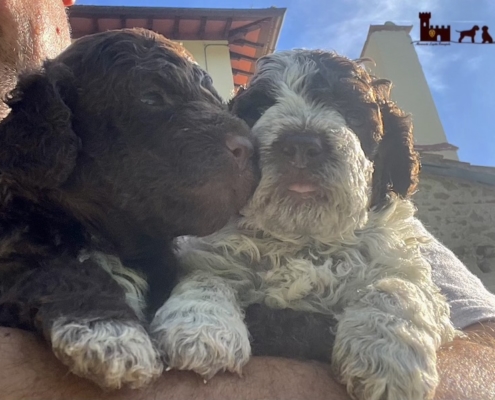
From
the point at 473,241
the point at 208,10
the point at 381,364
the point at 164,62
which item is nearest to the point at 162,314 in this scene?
the point at 381,364

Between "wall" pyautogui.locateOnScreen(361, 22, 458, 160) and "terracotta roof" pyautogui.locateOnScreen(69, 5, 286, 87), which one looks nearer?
"terracotta roof" pyautogui.locateOnScreen(69, 5, 286, 87)

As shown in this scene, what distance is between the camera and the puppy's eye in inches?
88.5

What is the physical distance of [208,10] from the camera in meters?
10.9

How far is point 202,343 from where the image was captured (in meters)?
1.94

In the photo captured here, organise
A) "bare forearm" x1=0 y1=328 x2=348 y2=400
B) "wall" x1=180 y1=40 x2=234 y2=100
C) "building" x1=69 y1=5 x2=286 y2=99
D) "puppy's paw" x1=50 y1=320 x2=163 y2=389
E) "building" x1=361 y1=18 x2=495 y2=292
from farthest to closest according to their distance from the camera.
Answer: "building" x1=69 y1=5 x2=286 y2=99 < "wall" x1=180 y1=40 x2=234 y2=100 < "building" x1=361 y1=18 x2=495 y2=292 < "bare forearm" x1=0 y1=328 x2=348 y2=400 < "puppy's paw" x1=50 y1=320 x2=163 y2=389

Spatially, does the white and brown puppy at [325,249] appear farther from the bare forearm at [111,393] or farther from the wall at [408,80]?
the wall at [408,80]

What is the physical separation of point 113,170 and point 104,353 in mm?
743

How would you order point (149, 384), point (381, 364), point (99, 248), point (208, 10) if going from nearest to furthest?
point (149, 384) → point (381, 364) → point (99, 248) → point (208, 10)

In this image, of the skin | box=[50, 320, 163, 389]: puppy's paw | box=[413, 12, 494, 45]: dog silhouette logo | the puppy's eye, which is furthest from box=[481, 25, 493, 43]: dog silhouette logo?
box=[50, 320, 163, 389]: puppy's paw

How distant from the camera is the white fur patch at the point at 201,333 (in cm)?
192

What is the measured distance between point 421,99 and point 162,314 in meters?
11.2

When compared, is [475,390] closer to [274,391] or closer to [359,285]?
[359,285]

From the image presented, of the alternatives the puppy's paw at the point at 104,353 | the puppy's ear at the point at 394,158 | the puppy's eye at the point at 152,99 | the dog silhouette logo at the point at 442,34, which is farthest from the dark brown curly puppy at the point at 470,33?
the puppy's paw at the point at 104,353

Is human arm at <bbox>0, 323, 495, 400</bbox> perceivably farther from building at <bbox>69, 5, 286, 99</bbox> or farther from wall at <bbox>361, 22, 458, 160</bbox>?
wall at <bbox>361, 22, 458, 160</bbox>
